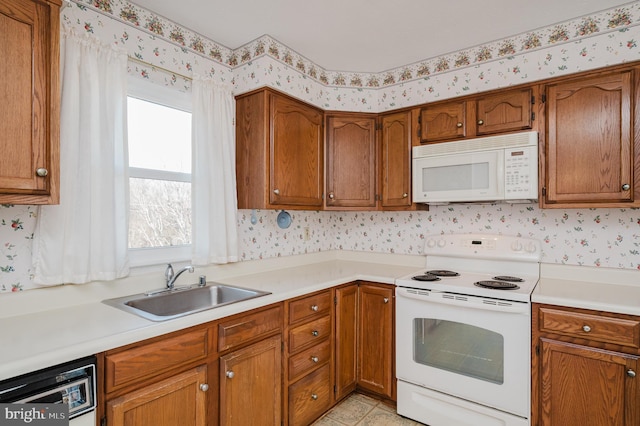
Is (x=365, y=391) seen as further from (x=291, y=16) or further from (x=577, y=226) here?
(x=291, y=16)

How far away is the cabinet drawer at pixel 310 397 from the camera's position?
200 cm

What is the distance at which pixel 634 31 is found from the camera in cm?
198

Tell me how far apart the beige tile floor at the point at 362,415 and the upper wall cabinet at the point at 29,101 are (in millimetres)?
Answer: 1988


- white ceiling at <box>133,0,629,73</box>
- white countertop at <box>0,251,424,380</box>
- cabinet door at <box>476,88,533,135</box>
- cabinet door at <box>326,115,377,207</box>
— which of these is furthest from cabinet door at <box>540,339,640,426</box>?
white ceiling at <box>133,0,629,73</box>

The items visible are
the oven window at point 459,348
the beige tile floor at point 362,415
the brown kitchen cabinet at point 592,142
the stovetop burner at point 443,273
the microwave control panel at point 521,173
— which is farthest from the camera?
the stovetop burner at point 443,273

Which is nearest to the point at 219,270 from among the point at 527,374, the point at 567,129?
the point at 527,374

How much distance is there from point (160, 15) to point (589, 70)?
2.46 m

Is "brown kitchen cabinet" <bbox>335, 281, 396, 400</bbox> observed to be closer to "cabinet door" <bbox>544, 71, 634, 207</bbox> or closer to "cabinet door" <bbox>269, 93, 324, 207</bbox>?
"cabinet door" <bbox>269, 93, 324, 207</bbox>

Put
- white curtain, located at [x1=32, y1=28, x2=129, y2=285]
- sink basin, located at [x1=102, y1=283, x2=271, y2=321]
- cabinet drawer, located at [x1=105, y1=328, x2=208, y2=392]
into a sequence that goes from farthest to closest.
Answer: sink basin, located at [x1=102, y1=283, x2=271, y2=321] < white curtain, located at [x1=32, y1=28, x2=129, y2=285] < cabinet drawer, located at [x1=105, y1=328, x2=208, y2=392]

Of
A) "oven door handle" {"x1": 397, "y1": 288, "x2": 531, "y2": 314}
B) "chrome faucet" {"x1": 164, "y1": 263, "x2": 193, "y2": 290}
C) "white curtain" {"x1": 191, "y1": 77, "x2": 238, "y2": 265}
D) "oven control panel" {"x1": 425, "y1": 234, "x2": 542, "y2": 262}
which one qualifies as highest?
"white curtain" {"x1": 191, "y1": 77, "x2": 238, "y2": 265}

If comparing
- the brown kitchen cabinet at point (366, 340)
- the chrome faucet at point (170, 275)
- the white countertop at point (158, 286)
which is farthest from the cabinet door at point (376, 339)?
the chrome faucet at point (170, 275)

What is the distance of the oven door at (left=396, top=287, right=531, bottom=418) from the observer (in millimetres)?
1858

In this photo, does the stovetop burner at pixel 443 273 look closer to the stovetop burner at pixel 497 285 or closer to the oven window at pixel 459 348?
the stovetop burner at pixel 497 285

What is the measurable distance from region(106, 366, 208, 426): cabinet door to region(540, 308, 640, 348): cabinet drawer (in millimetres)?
1739
